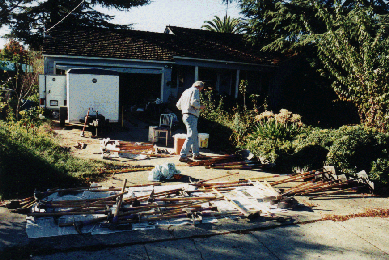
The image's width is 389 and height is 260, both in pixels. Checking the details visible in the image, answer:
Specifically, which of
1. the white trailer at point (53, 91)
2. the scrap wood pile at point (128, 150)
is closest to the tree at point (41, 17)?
the white trailer at point (53, 91)

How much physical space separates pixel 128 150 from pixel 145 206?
4037 mm

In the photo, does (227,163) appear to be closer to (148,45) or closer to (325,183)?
(325,183)

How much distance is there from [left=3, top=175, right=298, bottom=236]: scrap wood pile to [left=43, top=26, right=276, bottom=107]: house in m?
10.2

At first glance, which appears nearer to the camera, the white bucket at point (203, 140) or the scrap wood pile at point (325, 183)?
the scrap wood pile at point (325, 183)

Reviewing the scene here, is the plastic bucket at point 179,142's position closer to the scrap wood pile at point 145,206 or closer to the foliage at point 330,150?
the foliage at point 330,150

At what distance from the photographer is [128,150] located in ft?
27.4

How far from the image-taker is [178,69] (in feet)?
60.7

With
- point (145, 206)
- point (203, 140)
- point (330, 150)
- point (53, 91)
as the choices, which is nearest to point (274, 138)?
point (330, 150)

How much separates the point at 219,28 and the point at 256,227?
3590 cm

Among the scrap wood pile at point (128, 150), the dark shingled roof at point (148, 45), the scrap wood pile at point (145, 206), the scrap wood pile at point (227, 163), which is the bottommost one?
the scrap wood pile at point (145, 206)

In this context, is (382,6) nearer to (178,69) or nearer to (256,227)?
Answer: (178,69)

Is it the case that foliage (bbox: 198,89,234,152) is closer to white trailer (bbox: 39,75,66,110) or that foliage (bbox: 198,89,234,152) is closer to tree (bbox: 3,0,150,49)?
white trailer (bbox: 39,75,66,110)

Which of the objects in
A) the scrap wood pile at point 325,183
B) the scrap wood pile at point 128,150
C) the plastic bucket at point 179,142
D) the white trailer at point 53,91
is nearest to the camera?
the scrap wood pile at point 325,183

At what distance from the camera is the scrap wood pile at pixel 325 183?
579 cm
